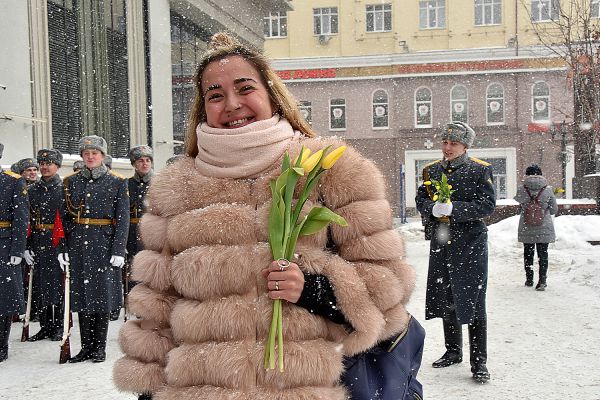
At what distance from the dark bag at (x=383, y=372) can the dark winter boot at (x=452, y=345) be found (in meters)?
3.82

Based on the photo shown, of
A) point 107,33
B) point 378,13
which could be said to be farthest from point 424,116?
point 107,33

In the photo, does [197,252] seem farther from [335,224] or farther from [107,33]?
[107,33]

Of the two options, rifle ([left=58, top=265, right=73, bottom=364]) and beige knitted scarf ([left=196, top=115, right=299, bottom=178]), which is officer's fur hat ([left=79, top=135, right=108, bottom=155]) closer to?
rifle ([left=58, top=265, right=73, bottom=364])

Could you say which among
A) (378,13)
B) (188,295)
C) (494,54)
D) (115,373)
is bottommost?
(115,373)

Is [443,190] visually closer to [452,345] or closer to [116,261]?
[452,345]

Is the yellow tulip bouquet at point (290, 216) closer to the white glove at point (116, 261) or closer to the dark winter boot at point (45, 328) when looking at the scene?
the white glove at point (116, 261)

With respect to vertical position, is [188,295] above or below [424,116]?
below

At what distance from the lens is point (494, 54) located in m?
34.7

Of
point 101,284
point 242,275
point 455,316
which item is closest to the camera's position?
point 242,275

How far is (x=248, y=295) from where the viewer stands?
2182 mm

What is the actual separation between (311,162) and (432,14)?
3781 cm

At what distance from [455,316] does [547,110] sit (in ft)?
102

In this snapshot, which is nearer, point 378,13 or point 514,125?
point 514,125

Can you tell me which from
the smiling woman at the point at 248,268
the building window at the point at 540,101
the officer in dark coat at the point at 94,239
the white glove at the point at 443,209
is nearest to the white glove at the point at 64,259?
the officer in dark coat at the point at 94,239
